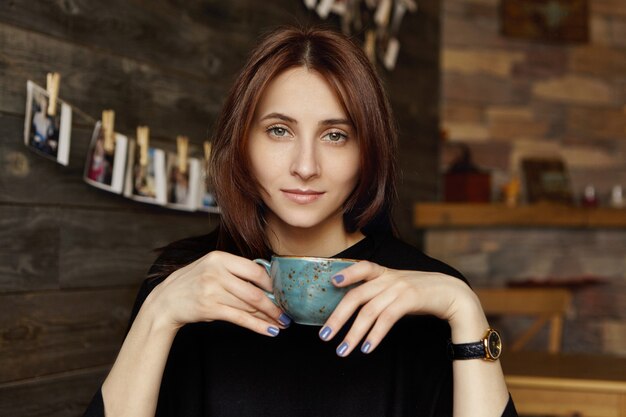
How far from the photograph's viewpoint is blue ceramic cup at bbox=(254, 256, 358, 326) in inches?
37.4

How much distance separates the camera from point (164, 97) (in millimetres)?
2297

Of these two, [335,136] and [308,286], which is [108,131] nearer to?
[335,136]

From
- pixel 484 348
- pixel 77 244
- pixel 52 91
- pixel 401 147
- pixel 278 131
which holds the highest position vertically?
pixel 401 147

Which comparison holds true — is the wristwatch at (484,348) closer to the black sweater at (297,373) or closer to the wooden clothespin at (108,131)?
the black sweater at (297,373)

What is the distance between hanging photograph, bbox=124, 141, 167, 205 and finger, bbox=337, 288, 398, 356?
46.9 inches

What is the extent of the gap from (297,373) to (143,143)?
3.13 feet

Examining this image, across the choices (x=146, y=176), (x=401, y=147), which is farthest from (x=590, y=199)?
(x=146, y=176)

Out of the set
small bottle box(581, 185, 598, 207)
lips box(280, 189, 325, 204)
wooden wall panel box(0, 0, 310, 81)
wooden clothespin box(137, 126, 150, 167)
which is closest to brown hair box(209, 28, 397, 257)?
lips box(280, 189, 325, 204)

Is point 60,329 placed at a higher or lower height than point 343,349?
lower

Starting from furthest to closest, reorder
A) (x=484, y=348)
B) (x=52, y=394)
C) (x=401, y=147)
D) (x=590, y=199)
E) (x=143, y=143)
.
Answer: (x=590, y=199)
(x=401, y=147)
(x=143, y=143)
(x=52, y=394)
(x=484, y=348)

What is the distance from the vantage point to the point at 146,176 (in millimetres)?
2121

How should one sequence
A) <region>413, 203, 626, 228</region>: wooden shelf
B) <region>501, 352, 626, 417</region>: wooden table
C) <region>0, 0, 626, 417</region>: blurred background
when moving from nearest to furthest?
<region>501, 352, 626, 417</region>: wooden table → <region>0, 0, 626, 417</region>: blurred background → <region>413, 203, 626, 228</region>: wooden shelf

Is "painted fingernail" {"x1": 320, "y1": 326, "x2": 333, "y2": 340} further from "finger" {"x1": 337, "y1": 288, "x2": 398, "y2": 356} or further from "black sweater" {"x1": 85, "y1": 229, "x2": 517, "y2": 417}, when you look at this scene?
"black sweater" {"x1": 85, "y1": 229, "x2": 517, "y2": 417}

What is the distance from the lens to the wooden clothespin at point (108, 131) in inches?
77.8
